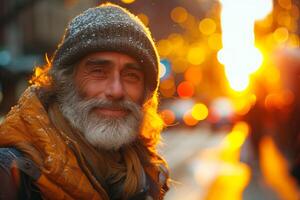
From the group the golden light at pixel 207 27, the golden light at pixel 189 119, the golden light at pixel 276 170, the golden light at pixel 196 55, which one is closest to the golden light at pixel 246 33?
the golden light at pixel 276 170

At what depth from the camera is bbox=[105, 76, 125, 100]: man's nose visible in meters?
2.70

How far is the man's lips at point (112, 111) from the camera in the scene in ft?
9.08

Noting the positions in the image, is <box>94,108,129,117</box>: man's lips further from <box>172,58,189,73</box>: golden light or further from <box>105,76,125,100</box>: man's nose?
<box>172,58,189,73</box>: golden light

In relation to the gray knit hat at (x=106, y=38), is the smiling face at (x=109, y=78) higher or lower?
lower

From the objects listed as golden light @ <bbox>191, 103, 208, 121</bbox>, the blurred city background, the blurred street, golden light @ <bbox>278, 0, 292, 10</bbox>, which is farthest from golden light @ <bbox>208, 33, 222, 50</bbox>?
golden light @ <bbox>278, 0, 292, 10</bbox>

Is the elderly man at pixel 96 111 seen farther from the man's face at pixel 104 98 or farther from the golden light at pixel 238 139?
the golden light at pixel 238 139

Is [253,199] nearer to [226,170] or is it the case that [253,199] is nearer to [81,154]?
[226,170]

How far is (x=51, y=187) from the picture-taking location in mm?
2223

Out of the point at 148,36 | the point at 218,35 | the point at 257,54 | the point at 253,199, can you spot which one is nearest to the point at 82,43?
the point at 148,36

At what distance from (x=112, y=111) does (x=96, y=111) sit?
0.08m

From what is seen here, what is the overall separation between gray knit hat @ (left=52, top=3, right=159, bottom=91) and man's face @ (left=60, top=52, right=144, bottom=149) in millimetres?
50

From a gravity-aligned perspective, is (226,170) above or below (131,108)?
below

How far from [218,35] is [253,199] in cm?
4217

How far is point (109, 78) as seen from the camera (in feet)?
9.00
